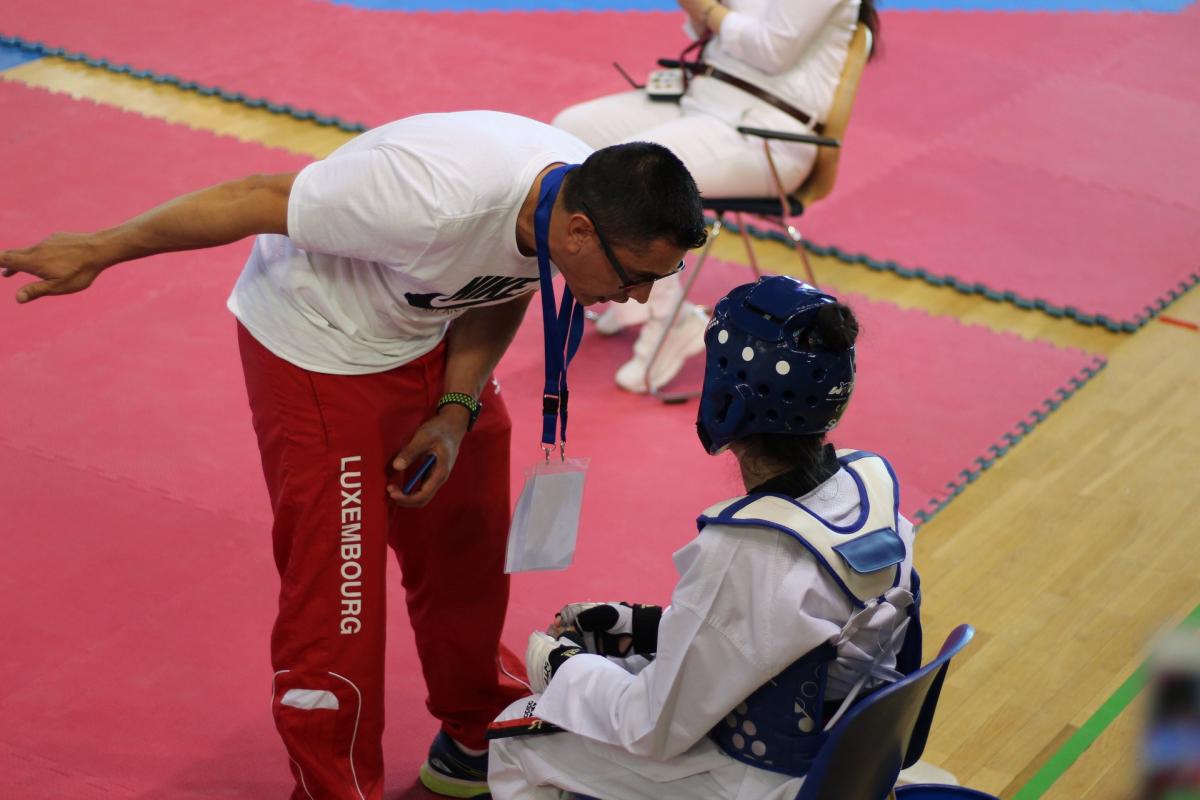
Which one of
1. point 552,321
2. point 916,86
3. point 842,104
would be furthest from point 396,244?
point 916,86

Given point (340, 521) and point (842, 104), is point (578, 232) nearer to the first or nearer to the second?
point (340, 521)

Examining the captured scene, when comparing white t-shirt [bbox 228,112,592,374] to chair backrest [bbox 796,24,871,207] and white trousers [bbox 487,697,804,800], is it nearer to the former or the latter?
white trousers [bbox 487,697,804,800]

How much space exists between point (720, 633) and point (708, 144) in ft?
10.5

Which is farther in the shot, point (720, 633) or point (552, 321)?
point (552, 321)

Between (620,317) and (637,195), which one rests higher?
(637,195)

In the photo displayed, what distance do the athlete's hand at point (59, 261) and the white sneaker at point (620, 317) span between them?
2.91 m

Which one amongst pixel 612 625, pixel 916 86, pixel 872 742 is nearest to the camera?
pixel 872 742

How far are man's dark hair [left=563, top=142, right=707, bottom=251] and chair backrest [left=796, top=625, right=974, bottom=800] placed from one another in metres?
0.91

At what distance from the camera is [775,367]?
2.33 metres

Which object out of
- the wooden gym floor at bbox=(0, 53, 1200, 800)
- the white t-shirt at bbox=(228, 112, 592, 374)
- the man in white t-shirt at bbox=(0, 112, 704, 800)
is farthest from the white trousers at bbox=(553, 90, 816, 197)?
the white t-shirt at bbox=(228, 112, 592, 374)

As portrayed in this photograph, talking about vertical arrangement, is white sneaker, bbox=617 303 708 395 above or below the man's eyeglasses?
below

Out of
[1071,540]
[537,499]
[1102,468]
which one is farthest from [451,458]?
[1102,468]

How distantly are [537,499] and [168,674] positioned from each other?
129 centimetres

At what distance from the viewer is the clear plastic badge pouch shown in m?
3.05
